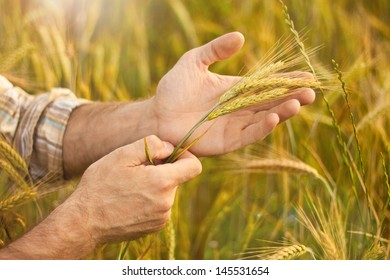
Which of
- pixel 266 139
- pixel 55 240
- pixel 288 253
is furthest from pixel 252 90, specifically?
pixel 266 139

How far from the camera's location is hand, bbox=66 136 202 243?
121 centimetres

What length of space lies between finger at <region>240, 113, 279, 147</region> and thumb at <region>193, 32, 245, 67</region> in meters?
0.15

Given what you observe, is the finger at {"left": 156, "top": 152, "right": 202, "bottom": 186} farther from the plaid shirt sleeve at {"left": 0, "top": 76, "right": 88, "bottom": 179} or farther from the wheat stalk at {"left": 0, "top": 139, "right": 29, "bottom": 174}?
the plaid shirt sleeve at {"left": 0, "top": 76, "right": 88, "bottom": 179}

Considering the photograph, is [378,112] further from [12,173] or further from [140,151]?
[12,173]

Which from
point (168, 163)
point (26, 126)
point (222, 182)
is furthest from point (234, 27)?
point (168, 163)

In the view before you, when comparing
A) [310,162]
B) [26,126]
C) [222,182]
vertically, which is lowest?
[222,182]

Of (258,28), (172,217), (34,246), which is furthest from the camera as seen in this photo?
(258,28)

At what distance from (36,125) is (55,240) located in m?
0.46

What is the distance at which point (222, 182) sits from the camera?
6.32ft

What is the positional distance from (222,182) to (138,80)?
53 cm

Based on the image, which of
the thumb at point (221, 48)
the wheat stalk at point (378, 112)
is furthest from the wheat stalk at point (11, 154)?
the wheat stalk at point (378, 112)

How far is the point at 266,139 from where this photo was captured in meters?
1.89
